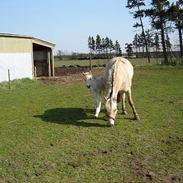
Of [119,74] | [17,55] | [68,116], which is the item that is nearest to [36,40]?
[17,55]

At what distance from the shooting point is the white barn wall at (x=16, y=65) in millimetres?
20359

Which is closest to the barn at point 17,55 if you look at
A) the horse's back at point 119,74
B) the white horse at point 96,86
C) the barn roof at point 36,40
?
the barn roof at point 36,40

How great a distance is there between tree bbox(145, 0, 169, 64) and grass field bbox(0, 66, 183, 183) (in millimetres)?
26134

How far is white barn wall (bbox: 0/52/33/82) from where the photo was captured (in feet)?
66.8

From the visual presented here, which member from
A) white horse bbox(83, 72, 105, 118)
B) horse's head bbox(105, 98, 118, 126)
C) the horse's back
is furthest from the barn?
horse's head bbox(105, 98, 118, 126)

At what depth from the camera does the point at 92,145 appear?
23.1ft

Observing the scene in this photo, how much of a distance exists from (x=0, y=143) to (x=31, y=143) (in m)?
0.66

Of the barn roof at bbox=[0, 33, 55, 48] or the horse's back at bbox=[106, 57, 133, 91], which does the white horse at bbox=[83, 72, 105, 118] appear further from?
the barn roof at bbox=[0, 33, 55, 48]

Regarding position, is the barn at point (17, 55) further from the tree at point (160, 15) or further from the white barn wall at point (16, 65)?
the tree at point (160, 15)

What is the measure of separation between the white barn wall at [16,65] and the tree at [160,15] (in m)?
17.2

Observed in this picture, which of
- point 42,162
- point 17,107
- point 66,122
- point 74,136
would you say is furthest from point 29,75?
point 42,162

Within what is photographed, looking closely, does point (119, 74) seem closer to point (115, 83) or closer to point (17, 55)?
point (115, 83)

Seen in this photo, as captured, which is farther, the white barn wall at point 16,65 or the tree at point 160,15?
the tree at point 160,15

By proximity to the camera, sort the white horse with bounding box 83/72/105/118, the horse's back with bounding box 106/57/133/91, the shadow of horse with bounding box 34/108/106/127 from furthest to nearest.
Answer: the white horse with bounding box 83/72/105/118 → the shadow of horse with bounding box 34/108/106/127 → the horse's back with bounding box 106/57/133/91
